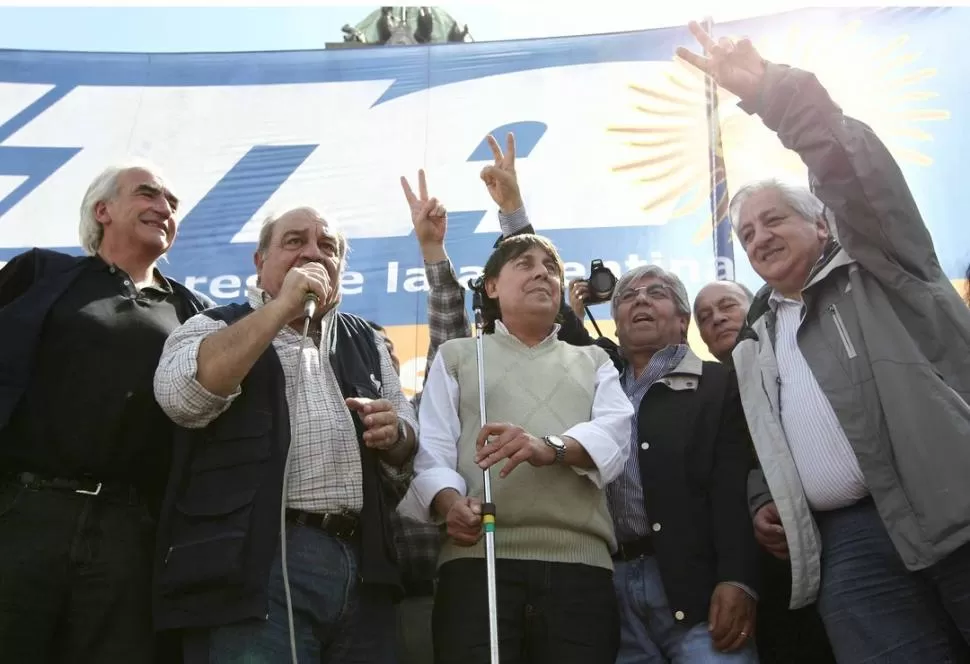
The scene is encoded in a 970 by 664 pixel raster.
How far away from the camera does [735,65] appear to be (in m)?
2.22

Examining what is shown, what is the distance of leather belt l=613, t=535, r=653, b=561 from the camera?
2.27 m

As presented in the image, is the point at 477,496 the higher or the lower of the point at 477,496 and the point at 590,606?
the higher

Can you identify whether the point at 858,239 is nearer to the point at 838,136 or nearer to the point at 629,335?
the point at 838,136

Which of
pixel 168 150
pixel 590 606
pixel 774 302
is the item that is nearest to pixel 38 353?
pixel 590 606

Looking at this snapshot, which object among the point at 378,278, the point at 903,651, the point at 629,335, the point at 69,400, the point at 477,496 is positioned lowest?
the point at 903,651

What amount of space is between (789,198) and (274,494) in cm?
156

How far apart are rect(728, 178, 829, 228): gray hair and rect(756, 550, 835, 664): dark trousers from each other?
92cm

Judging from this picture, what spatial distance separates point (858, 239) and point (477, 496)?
1.06 metres

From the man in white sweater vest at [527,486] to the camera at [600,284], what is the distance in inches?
25.8

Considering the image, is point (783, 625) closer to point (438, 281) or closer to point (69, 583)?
point (438, 281)

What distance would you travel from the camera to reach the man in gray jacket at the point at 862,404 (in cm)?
176

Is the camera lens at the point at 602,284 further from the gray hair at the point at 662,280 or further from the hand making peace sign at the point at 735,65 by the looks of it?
the hand making peace sign at the point at 735,65

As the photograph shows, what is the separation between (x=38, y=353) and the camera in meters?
2.13

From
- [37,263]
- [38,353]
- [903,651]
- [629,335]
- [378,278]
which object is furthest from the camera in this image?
[378,278]
